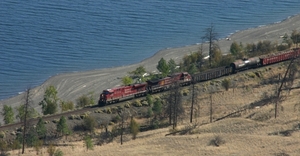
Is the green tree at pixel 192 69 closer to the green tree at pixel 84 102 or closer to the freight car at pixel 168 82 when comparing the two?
the freight car at pixel 168 82

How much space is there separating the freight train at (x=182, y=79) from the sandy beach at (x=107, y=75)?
875 cm

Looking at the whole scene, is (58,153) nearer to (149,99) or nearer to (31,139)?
(31,139)

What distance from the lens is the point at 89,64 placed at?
9612 centimetres

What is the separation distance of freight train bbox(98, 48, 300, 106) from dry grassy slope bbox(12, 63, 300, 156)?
16.0 feet

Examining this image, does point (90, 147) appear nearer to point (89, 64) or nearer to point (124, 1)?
point (89, 64)

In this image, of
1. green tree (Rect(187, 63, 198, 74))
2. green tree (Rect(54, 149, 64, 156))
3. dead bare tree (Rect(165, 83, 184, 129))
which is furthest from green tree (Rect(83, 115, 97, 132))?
green tree (Rect(187, 63, 198, 74))

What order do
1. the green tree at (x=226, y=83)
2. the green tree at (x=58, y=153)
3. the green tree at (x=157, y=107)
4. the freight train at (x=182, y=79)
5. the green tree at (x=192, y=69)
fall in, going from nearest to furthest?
the green tree at (x=58, y=153), the green tree at (x=157, y=107), the freight train at (x=182, y=79), the green tree at (x=226, y=83), the green tree at (x=192, y=69)

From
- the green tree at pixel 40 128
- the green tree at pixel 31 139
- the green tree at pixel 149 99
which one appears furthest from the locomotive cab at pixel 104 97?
the green tree at pixel 31 139

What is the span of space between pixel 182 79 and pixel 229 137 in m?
19.4

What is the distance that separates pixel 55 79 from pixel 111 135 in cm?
2800

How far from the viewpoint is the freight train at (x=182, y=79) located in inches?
2808

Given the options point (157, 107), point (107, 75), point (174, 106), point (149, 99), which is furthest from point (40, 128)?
point (107, 75)

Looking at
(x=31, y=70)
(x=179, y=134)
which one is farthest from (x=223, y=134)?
(x=31, y=70)

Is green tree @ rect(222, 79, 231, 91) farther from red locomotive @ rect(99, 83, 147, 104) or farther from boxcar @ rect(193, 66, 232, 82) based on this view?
red locomotive @ rect(99, 83, 147, 104)
